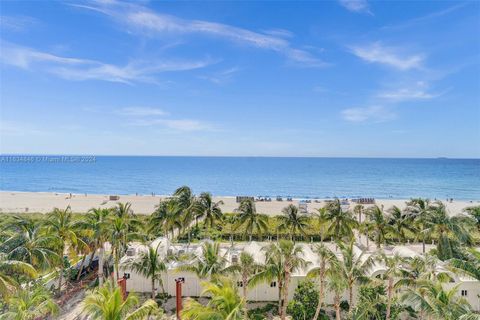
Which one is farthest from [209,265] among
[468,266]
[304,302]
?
[468,266]

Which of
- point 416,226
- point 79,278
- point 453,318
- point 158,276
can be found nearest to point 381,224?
point 416,226

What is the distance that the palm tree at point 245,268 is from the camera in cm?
1797

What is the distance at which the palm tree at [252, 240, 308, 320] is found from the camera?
17234 mm

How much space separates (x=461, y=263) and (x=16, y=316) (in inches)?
766

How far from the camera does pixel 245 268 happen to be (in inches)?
715

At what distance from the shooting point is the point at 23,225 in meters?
21.0

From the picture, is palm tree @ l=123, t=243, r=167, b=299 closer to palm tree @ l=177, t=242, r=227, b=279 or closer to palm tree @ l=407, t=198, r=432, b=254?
palm tree @ l=177, t=242, r=227, b=279

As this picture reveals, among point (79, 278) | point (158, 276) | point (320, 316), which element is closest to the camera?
point (320, 316)

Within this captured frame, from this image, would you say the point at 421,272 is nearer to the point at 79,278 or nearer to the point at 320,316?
the point at 320,316

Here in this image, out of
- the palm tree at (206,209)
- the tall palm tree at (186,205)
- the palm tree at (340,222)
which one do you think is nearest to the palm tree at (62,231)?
the tall palm tree at (186,205)

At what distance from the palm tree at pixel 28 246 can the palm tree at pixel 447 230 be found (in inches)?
1065

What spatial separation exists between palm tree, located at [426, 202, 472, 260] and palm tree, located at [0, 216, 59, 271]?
2705 centimetres

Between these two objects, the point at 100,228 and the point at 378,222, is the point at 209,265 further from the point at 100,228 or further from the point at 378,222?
the point at 378,222

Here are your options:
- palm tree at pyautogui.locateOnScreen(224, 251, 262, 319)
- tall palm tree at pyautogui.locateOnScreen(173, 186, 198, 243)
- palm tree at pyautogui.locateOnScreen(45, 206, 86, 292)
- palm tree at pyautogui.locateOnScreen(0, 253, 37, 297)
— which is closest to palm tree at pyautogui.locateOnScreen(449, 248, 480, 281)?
palm tree at pyautogui.locateOnScreen(224, 251, 262, 319)
